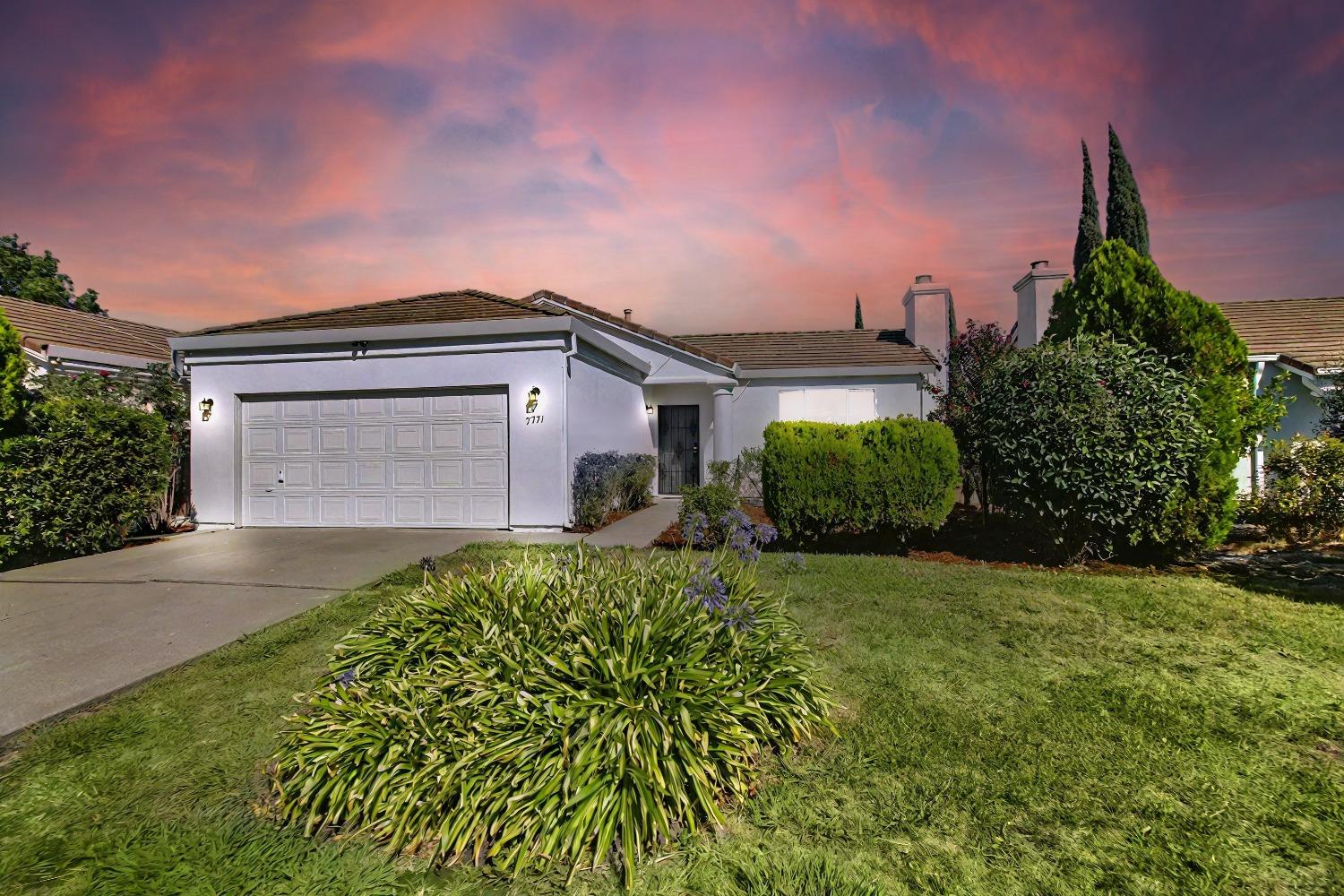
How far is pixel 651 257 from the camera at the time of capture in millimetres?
12500

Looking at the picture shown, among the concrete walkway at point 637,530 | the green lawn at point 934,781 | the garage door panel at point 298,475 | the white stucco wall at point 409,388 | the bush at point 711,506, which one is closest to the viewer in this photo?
the green lawn at point 934,781

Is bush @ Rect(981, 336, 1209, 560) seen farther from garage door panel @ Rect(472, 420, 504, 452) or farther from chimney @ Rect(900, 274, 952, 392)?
chimney @ Rect(900, 274, 952, 392)

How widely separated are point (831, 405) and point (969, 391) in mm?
4604

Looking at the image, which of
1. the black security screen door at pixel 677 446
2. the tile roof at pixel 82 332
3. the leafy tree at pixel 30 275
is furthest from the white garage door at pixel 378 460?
the leafy tree at pixel 30 275

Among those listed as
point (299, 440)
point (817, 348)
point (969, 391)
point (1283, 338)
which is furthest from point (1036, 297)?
point (299, 440)

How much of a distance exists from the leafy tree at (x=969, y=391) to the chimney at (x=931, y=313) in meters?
4.74

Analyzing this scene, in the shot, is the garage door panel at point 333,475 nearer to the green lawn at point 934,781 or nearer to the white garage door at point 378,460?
the white garage door at point 378,460

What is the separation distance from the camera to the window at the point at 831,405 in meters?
13.8

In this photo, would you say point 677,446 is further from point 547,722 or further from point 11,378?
point 547,722

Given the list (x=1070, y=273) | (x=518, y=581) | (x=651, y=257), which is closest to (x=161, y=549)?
(x=518, y=581)

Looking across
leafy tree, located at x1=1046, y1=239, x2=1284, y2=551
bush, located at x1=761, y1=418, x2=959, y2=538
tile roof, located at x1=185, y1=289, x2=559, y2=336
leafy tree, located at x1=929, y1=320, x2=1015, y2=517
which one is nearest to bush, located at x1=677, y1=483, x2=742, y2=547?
bush, located at x1=761, y1=418, x2=959, y2=538

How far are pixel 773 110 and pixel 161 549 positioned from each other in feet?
37.2

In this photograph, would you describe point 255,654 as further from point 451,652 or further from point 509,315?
point 509,315

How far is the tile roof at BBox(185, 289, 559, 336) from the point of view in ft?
33.0
